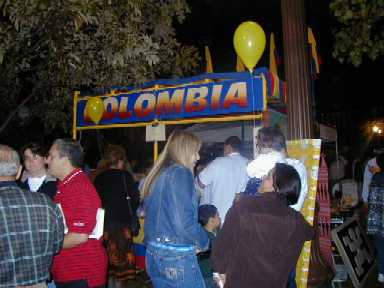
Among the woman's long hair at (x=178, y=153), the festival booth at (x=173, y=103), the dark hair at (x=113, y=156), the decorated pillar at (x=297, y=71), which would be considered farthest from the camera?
the festival booth at (x=173, y=103)

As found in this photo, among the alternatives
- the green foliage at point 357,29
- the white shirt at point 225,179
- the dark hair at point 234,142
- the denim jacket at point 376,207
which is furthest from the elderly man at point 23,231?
the green foliage at point 357,29

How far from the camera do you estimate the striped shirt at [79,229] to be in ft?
9.46

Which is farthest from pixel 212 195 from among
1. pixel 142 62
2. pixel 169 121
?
pixel 142 62

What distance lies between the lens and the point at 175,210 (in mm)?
2822

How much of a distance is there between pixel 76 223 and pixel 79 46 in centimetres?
573

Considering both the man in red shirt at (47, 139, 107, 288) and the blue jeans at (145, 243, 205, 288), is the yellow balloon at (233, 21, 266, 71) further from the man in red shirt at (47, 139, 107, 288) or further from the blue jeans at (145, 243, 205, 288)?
the blue jeans at (145, 243, 205, 288)

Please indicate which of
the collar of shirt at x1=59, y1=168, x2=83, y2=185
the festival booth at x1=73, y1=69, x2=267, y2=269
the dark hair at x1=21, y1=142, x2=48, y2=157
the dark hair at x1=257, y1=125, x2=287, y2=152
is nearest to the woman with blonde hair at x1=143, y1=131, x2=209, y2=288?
the collar of shirt at x1=59, y1=168, x2=83, y2=185

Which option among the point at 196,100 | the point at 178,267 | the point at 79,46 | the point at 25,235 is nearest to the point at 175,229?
the point at 178,267

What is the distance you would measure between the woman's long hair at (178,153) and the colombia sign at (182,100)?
359 cm

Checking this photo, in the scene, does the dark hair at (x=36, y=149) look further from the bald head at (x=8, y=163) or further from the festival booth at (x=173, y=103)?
the festival booth at (x=173, y=103)

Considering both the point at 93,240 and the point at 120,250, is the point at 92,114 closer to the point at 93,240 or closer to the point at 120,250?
the point at 120,250

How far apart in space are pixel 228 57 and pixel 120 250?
15306 millimetres

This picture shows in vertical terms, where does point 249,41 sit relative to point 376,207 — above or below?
above

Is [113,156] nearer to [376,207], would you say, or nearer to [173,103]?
[173,103]
